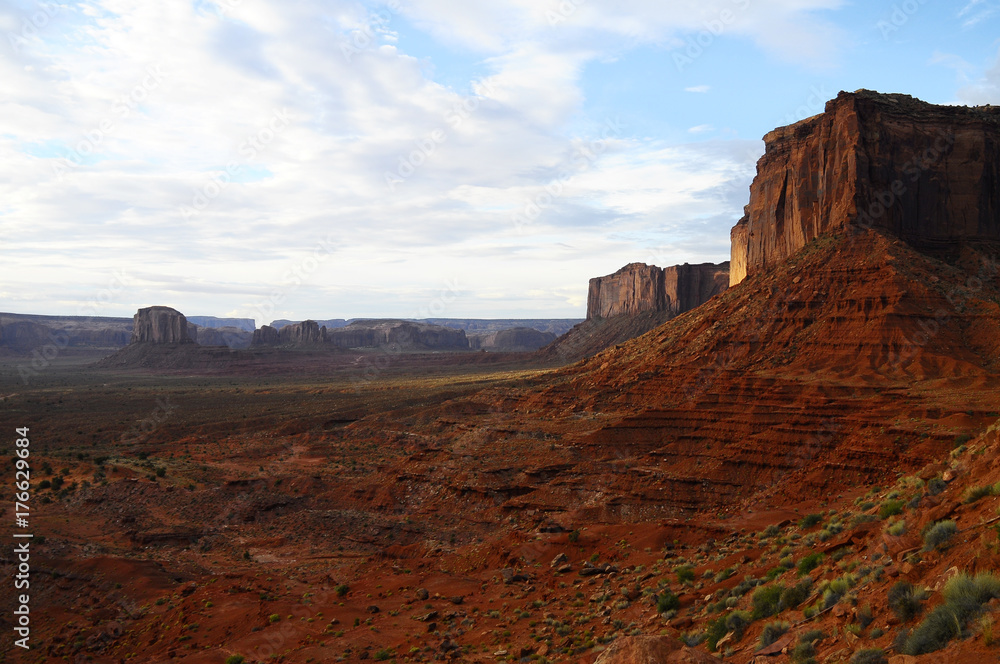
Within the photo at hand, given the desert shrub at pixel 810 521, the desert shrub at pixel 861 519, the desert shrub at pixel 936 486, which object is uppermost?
the desert shrub at pixel 936 486

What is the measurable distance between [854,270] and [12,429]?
232 ft

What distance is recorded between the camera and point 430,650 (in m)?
15.0

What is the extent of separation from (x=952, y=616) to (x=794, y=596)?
4040 millimetres

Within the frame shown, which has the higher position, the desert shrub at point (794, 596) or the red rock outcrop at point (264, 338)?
the red rock outcrop at point (264, 338)

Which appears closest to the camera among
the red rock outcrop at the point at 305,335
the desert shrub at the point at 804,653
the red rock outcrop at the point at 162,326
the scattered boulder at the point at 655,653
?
the desert shrub at the point at 804,653

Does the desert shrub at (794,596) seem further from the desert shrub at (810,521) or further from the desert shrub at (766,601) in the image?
the desert shrub at (810,521)

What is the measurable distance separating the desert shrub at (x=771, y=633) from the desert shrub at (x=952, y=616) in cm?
265

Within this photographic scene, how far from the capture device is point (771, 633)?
919cm

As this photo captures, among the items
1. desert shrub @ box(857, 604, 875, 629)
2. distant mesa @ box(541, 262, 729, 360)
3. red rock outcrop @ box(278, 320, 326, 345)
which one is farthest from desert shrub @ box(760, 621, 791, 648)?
red rock outcrop @ box(278, 320, 326, 345)

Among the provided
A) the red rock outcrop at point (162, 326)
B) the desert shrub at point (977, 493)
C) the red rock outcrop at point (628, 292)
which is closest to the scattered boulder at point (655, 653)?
the desert shrub at point (977, 493)

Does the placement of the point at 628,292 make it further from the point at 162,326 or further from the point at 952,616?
the point at 952,616

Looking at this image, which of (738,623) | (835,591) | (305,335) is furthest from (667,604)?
(305,335)

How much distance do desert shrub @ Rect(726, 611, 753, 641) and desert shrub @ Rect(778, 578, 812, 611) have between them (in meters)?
0.63

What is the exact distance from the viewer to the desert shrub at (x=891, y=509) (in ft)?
39.9
